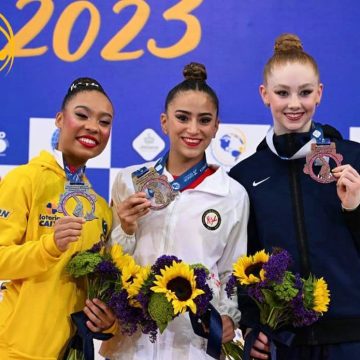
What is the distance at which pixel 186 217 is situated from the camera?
1984 millimetres

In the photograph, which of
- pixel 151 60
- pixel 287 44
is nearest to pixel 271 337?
pixel 287 44

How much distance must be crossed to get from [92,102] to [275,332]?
3.53 ft

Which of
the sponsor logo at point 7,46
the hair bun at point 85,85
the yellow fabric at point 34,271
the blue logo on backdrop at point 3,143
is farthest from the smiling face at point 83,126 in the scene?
the sponsor logo at point 7,46

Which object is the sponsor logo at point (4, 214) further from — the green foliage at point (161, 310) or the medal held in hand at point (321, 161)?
the medal held in hand at point (321, 161)

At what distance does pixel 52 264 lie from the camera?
1.85 metres

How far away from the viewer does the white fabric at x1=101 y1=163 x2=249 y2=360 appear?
1895 millimetres

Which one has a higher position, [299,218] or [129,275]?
[299,218]

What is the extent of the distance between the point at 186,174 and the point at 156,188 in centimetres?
16

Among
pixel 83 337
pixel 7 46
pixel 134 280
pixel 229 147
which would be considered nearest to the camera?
pixel 134 280

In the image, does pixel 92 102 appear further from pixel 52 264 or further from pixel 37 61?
pixel 37 61

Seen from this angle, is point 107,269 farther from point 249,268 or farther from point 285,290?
point 285,290

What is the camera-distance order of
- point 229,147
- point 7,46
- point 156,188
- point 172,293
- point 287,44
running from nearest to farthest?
point 172,293, point 156,188, point 287,44, point 229,147, point 7,46

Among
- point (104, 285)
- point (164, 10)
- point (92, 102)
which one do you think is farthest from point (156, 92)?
point (104, 285)

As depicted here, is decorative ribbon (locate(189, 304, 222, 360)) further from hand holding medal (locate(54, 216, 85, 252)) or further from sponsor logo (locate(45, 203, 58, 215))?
sponsor logo (locate(45, 203, 58, 215))
